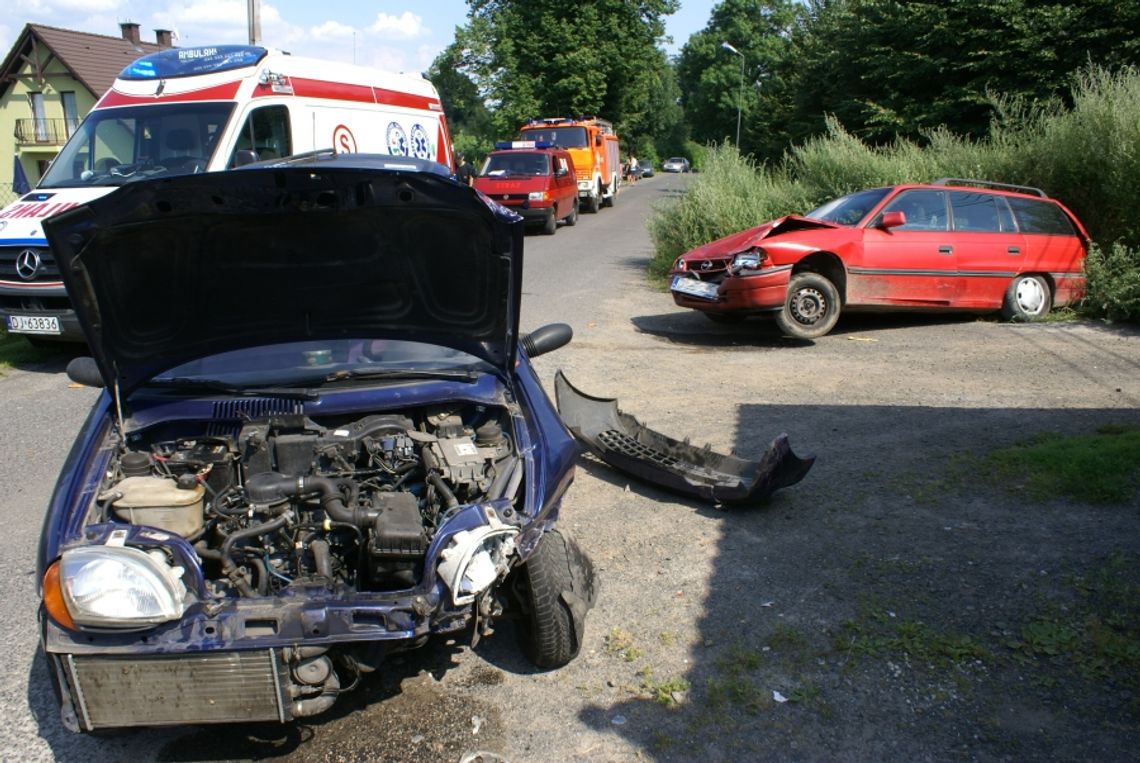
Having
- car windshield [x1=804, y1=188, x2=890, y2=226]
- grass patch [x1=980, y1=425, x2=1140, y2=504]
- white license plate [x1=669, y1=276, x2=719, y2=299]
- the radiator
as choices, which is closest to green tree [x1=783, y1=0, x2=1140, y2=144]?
car windshield [x1=804, y1=188, x2=890, y2=226]

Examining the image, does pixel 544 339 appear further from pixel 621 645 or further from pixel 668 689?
pixel 668 689

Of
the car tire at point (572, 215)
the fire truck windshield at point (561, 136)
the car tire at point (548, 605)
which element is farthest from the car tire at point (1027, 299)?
the fire truck windshield at point (561, 136)

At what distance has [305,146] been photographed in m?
11.5

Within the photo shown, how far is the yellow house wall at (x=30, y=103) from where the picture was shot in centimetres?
4025

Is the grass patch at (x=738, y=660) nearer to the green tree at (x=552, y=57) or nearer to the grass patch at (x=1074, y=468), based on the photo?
the grass patch at (x=1074, y=468)

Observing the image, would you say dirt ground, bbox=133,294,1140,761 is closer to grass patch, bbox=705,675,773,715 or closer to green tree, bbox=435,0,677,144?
grass patch, bbox=705,675,773,715

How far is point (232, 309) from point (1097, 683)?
3.92 metres

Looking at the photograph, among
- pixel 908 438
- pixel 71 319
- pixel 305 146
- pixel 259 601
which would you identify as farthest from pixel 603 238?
pixel 259 601

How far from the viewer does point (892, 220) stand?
395 inches

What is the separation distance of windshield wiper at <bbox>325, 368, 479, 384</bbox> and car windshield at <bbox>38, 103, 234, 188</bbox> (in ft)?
23.1

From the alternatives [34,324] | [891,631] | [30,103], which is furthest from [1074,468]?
[30,103]

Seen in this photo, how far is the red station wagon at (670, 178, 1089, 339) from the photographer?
9945mm

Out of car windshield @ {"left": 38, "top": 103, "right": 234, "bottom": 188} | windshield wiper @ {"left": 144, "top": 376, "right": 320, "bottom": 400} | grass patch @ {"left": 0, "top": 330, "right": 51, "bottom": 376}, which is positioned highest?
car windshield @ {"left": 38, "top": 103, "right": 234, "bottom": 188}

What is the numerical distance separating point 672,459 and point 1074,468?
243 cm
